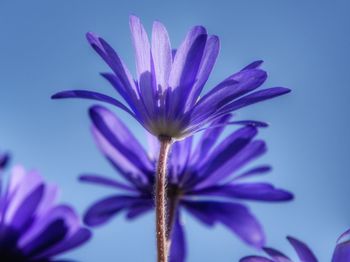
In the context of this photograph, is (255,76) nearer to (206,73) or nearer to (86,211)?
(206,73)

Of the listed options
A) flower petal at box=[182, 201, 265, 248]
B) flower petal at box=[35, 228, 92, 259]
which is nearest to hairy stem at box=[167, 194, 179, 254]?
flower petal at box=[182, 201, 265, 248]

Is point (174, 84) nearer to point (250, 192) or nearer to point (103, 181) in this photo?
point (250, 192)

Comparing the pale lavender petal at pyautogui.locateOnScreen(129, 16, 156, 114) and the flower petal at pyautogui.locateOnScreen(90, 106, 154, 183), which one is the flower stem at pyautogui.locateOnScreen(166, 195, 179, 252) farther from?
the pale lavender petal at pyautogui.locateOnScreen(129, 16, 156, 114)

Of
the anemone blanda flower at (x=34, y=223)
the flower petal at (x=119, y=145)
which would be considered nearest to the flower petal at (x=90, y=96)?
the flower petal at (x=119, y=145)

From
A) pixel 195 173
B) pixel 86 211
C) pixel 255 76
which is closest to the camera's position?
pixel 255 76

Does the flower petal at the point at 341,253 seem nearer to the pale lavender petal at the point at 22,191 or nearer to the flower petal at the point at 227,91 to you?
the flower petal at the point at 227,91

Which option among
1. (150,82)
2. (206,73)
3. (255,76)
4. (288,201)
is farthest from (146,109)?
(288,201)
